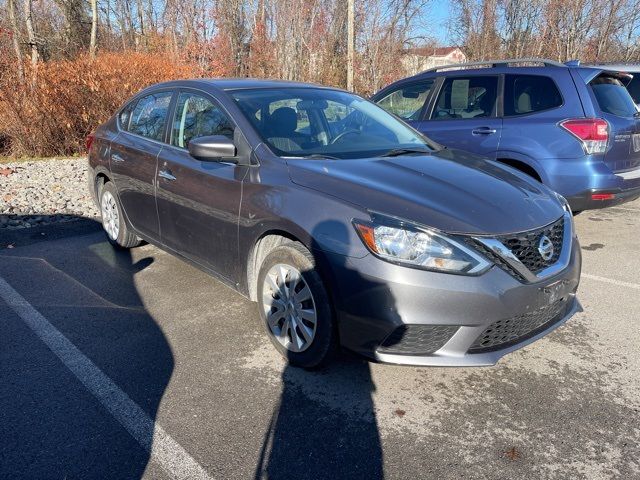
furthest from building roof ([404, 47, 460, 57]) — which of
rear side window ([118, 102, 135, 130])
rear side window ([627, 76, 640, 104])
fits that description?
rear side window ([118, 102, 135, 130])

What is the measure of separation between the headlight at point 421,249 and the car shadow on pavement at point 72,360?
150 centimetres

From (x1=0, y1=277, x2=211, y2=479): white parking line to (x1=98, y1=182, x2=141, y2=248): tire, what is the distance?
4.30 feet

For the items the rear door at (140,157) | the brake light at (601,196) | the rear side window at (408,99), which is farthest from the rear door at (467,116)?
the rear door at (140,157)

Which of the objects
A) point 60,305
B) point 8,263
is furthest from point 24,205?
point 60,305

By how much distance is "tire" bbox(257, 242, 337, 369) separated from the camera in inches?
116

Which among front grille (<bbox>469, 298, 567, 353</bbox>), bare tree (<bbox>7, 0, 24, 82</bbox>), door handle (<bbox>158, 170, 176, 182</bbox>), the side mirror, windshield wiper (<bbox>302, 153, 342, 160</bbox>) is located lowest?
front grille (<bbox>469, 298, 567, 353</bbox>)

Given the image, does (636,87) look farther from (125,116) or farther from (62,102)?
(62,102)

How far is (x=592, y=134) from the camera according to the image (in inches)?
201

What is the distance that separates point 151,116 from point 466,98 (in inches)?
143

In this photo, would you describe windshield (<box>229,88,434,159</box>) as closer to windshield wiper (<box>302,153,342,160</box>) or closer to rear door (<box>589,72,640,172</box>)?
windshield wiper (<box>302,153,342,160</box>)

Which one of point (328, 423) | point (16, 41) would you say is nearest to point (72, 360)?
Result: point (328, 423)

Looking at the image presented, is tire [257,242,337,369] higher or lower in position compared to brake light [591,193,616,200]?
lower

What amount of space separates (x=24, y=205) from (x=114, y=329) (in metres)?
4.09

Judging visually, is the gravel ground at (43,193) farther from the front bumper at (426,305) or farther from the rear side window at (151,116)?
the front bumper at (426,305)
